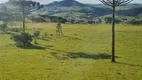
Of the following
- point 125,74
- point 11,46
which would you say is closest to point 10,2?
point 11,46

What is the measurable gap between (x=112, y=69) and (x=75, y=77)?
17.1 ft

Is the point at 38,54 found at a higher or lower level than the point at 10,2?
lower

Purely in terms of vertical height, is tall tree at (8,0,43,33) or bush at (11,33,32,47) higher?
tall tree at (8,0,43,33)

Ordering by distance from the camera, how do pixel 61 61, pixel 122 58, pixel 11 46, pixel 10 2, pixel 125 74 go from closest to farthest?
pixel 125 74 → pixel 61 61 → pixel 122 58 → pixel 11 46 → pixel 10 2

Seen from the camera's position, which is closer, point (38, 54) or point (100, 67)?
point (100, 67)

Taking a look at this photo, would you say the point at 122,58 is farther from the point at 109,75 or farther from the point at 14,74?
the point at 14,74

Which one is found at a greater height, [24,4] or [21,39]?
[24,4]

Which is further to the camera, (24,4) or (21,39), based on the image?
(24,4)

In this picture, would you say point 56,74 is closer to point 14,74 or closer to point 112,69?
point 14,74

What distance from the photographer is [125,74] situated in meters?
24.5

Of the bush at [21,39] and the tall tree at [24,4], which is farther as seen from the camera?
the tall tree at [24,4]

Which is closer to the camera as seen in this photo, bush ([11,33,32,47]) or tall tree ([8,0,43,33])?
bush ([11,33,32,47])

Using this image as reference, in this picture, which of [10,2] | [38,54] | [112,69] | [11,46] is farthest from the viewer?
[10,2]

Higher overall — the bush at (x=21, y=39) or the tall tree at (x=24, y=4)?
the tall tree at (x=24, y=4)
